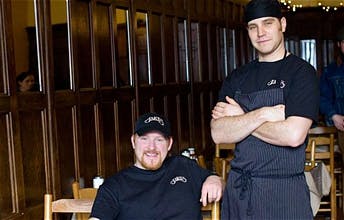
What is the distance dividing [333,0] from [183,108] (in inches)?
149

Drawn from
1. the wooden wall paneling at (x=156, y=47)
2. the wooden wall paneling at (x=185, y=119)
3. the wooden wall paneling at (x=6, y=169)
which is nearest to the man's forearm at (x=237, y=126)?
the wooden wall paneling at (x=6, y=169)

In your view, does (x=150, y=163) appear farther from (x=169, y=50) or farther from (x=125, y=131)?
(x=169, y=50)

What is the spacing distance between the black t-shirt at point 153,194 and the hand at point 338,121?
224cm

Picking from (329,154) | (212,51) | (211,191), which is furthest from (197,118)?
(211,191)

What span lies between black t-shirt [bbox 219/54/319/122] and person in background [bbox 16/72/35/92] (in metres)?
1.07

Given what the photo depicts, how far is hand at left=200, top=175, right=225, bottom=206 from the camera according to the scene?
6.68 ft

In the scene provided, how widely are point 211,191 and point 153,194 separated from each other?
0.74 ft

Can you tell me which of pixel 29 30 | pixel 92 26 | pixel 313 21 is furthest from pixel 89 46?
pixel 313 21

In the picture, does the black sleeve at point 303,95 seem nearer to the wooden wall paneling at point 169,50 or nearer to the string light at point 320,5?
the wooden wall paneling at point 169,50

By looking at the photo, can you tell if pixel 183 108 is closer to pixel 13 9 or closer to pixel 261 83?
pixel 13 9

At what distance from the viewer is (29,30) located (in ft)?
9.02

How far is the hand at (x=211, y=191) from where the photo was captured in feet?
6.68

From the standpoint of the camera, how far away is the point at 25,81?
8.57 ft

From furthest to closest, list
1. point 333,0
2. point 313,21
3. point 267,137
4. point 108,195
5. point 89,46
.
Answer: point 313,21 → point 333,0 → point 89,46 → point 108,195 → point 267,137
